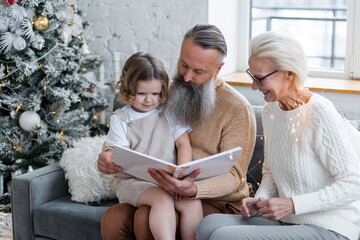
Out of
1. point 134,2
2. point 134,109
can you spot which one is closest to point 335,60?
point 134,2

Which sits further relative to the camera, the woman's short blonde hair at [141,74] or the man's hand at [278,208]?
the woman's short blonde hair at [141,74]

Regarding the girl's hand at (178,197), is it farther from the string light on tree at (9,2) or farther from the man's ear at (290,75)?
the string light on tree at (9,2)

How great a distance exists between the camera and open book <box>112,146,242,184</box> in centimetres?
170

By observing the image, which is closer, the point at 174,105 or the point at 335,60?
the point at 174,105

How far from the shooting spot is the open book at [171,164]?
1697 millimetres

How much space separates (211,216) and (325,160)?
463 millimetres

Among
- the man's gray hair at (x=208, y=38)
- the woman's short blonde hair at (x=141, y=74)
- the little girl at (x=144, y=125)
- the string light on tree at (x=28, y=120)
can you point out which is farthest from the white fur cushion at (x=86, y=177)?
the man's gray hair at (x=208, y=38)

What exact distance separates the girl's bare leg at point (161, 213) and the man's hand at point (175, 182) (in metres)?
0.05

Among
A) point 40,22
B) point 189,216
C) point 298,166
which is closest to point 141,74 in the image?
point 189,216

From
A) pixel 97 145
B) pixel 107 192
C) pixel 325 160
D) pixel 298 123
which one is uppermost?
pixel 298 123

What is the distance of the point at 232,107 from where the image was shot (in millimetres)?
2070

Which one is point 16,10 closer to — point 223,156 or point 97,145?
point 97,145

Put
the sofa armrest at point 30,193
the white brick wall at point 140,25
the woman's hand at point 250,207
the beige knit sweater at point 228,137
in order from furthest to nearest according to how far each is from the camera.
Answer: the white brick wall at point 140,25, the sofa armrest at point 30,193, the beige knit sweater at point 228,137, the woman's hand at point 250,207

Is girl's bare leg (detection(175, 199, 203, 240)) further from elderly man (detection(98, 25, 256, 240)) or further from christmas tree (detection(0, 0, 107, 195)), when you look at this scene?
christmas tree (detection(0, 0, 107, 195))
